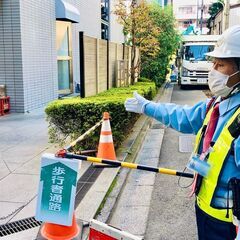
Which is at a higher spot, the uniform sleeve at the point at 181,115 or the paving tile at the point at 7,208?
the uniform sleeve at the point at 181,115

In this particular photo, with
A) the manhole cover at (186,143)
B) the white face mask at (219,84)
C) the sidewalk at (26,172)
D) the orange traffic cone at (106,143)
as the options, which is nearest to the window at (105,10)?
the sidewalk at (26,172)

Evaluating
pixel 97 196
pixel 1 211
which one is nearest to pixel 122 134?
pixel 97 196

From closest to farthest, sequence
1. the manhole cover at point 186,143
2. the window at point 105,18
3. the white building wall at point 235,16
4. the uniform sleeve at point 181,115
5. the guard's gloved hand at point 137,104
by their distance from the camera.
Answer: the uniform sleeve at point 181,115 < the guard's gloved hand at point 137,104 < the manhole cover at point 186,143 < the window at point 105,18 < the white building wall at point 235,16

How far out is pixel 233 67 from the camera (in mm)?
2156

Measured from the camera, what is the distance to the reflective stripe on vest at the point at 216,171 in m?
2.02

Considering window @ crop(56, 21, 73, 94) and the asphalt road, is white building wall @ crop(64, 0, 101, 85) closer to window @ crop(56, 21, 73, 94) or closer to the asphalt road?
window @ crop(56, 21, 73, 94)

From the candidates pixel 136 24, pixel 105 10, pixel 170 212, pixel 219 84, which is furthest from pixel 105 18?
pixel 219 84

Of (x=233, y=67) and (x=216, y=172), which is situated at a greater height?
(x=233, y=67)

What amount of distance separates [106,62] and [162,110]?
6.90m

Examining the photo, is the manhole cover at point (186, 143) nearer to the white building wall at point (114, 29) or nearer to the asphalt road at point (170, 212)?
the asphalt road at point (170, 212)

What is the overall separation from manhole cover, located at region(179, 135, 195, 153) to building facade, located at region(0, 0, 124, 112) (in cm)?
477

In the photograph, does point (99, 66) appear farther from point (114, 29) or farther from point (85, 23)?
point (114, 29)

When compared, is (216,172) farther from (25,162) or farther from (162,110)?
(25,162)

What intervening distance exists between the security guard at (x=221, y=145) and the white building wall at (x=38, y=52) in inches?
374
